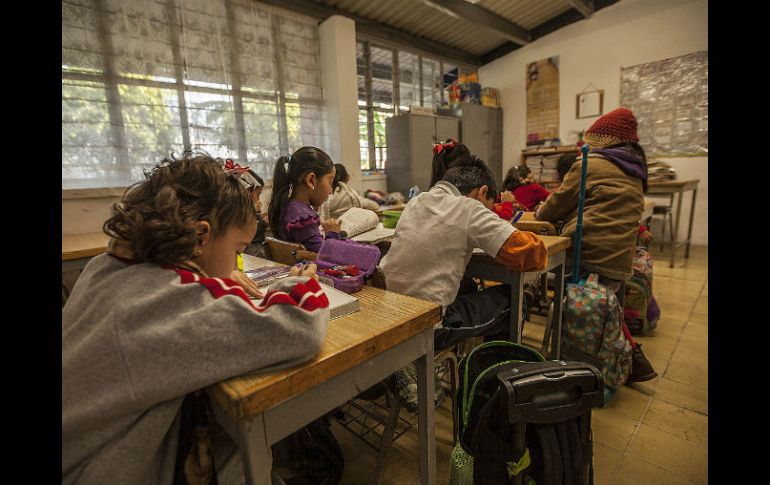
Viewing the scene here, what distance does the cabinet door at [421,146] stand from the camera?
4781 millimetres

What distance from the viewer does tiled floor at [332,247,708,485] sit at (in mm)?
1276

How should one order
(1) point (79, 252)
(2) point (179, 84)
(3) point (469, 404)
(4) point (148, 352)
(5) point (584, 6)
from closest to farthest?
(4) point (148, 352)
(3) point (469, 404)
(1) point (79, 252)
(2) point (179, 84)
(5) point (584, 6)

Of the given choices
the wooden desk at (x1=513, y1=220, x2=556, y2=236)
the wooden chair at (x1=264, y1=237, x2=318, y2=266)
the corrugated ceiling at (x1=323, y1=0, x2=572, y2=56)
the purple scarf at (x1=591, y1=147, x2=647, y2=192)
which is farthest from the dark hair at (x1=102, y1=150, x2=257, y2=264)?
the corrugated ceiling at (x1=323, y1=0, x2=572, y2=56)

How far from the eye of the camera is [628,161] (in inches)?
71.2

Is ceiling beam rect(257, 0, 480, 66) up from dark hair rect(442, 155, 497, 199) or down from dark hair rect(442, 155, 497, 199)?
up

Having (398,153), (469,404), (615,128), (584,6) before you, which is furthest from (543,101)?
(469,404)

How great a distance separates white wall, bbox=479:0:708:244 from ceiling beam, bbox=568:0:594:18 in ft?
0.52

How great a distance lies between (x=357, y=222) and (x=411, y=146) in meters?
3.14

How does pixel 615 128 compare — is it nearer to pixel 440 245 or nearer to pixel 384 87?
pixel 440 245

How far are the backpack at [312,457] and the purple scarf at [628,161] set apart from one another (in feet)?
5.79

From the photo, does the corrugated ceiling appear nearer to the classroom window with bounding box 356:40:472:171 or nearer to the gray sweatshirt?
the classroom window with bounding box 356:40:472:171

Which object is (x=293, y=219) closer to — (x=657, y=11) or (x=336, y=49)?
(x=336, y=49)

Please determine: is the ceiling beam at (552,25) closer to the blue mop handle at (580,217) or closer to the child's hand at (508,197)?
the child's hand at (508,197)

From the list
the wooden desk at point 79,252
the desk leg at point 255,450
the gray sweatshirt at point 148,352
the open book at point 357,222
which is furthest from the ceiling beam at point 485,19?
the desk leg at point 255,450
